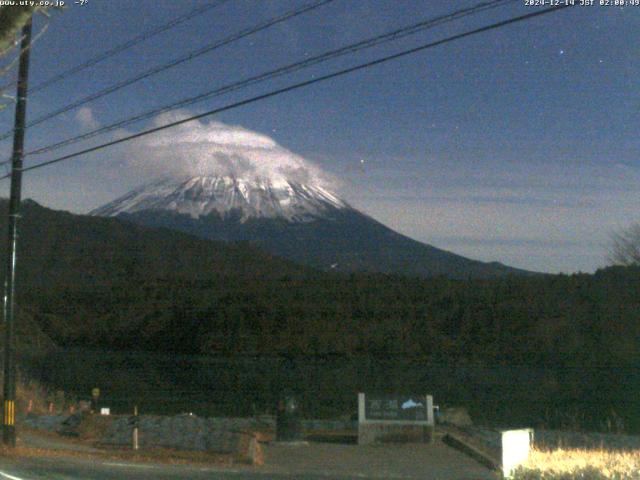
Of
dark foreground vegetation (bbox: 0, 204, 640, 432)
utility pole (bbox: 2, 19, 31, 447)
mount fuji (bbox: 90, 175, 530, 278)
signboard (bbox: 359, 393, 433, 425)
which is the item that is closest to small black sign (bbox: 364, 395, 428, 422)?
signboard (bbox: 359, 393, 433, 425)

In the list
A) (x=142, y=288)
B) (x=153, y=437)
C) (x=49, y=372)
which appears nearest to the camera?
(x=153, y=437)

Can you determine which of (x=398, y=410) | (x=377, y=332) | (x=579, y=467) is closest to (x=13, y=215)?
(x=398, y=410)

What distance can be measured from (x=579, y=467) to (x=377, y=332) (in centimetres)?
3991

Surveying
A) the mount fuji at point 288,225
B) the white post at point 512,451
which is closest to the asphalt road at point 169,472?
the white post at point 512,451

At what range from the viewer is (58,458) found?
1521 cm

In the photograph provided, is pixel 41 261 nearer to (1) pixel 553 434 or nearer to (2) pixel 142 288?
(2) pixel 142 288

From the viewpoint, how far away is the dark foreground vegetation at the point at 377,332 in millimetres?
41156

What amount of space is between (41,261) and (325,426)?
49.9 meters

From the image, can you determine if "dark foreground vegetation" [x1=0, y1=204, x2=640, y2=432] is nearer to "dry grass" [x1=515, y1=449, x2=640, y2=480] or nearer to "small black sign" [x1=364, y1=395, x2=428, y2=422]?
"small black sign" [x1=364, y1=395, x2=428, y2=422]

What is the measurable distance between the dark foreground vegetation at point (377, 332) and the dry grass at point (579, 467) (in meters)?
22.3

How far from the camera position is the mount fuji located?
355ft

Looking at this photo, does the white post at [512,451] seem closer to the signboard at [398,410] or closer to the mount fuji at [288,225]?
the signboard at [398,410]

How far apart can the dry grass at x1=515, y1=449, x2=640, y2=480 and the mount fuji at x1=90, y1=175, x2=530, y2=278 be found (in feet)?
281

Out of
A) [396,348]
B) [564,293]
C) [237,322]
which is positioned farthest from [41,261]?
[564,293]
